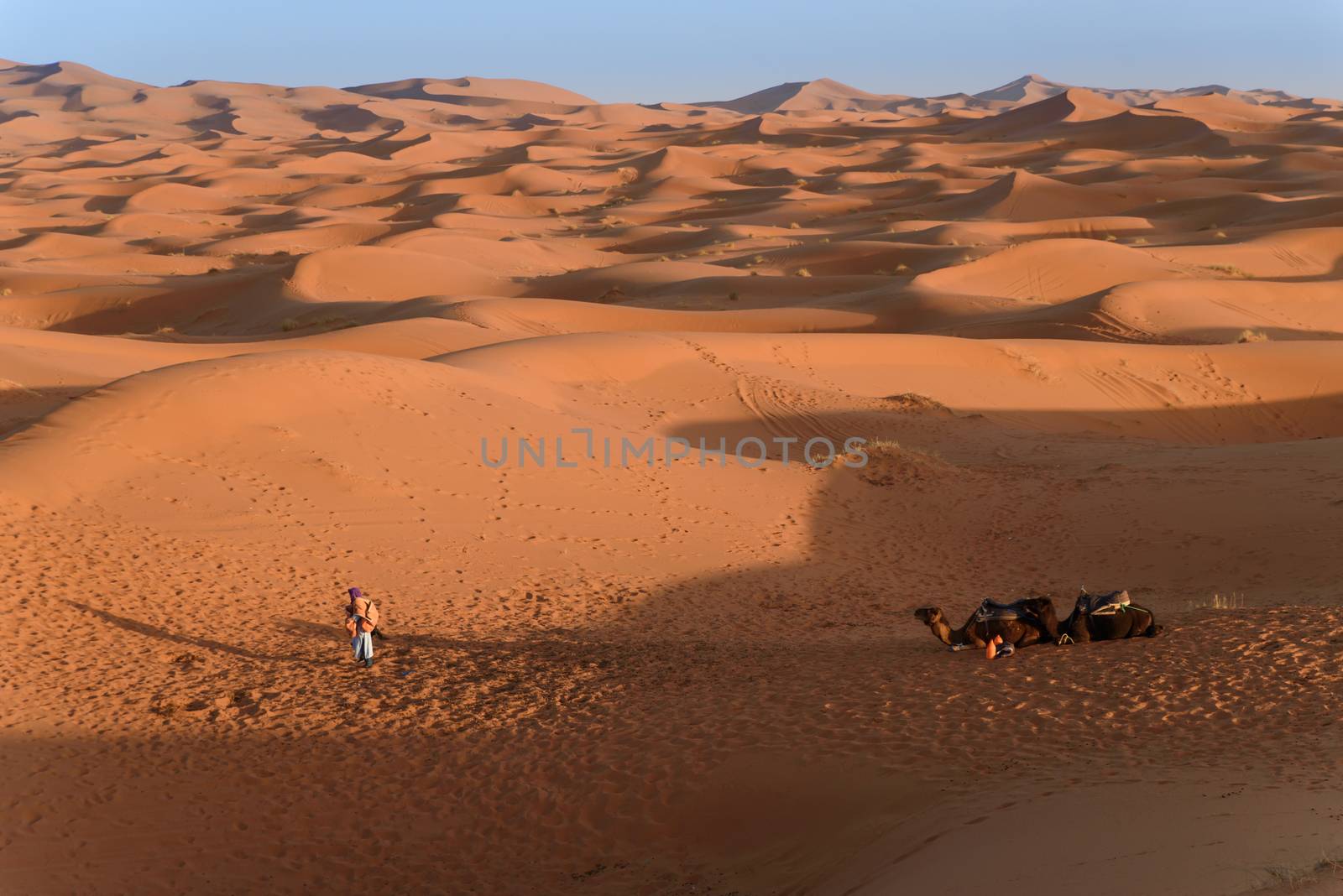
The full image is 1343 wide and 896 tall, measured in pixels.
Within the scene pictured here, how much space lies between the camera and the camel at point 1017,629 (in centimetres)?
800

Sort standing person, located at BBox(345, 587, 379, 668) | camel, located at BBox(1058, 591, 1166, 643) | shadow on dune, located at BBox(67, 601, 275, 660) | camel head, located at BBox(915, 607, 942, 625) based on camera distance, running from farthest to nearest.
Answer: shadow on dune, located at BBox(67, 601, 275, 660)
standing person, located at BBox(345, 587, 379, 668)
camel head, located at BBox(915, 607, 942, 625)
camel, located at BBox(1058, 591, 1166, 643)

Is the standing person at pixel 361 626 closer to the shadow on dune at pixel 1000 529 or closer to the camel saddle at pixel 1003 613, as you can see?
the shadow on dune at pixel 1000 529

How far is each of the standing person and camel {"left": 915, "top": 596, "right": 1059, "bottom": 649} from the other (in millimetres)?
4056

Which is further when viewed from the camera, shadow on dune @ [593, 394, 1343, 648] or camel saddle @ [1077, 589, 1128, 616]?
shadow on dune @ [593, 394, 1343, 648]

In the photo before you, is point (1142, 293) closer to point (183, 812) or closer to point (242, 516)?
point (242, 516)

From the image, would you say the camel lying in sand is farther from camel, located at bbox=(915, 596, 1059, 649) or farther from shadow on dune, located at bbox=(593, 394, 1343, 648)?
shadow on dune, located at bbox=(593, 394, 1343, 648)

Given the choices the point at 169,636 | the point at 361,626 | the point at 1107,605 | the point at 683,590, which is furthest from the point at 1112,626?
the point at 169,636

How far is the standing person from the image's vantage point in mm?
8953

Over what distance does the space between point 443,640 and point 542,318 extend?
17.1 m

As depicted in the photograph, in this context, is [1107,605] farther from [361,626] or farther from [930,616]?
[361,626]

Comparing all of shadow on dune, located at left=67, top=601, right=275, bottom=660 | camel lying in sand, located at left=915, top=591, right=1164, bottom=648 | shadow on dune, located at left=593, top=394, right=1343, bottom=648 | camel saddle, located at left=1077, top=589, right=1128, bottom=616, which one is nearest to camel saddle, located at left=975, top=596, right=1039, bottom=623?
camel lying in sand, located at left=915, top=591, right=1164, bottom=648

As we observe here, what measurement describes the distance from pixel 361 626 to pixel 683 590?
3.41 meters

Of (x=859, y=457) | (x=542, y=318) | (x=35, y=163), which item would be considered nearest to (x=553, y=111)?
(x=35, y=163)

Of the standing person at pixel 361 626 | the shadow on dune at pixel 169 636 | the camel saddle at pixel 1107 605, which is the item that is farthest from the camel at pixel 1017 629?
the shadow on dune at pixel 169 636
